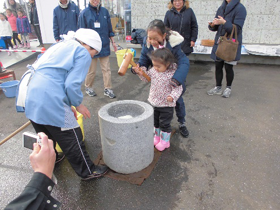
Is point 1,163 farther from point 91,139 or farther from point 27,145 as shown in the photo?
point 27,145

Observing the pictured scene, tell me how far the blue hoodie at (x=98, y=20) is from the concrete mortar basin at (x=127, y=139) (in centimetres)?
219

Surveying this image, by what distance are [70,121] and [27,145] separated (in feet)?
2.17

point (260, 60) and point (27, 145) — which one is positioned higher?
point (27, 145)

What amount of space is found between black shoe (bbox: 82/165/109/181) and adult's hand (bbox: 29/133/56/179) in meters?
1.34

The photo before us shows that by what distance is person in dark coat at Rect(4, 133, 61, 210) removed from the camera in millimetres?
902

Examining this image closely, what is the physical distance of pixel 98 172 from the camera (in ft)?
7.57

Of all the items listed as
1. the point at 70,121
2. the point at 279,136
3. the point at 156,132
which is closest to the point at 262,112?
the point at 279,136

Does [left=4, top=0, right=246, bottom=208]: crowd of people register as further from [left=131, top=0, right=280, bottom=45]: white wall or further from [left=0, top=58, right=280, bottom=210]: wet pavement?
[left=131, top=0, right=280, bottom=45]: white wall

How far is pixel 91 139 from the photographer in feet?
10.1

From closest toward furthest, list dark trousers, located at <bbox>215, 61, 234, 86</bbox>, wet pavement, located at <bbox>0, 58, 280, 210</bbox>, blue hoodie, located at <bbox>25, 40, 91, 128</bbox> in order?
blue hoodie, located at <bbox>25, 40, 91, 128</bbox>
wet pavement, located at <bbox>0, 58, 280, 210</bbox>
dark trousers, located at <bbox>215, 61, 234, 86</bbox>

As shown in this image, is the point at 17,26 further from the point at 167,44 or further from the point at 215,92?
the point at 167,44

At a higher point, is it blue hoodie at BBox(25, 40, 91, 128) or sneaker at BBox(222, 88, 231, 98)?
blue hoodie at BBox(25, 40, 91, 128)

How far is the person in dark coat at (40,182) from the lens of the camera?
902 millimetres

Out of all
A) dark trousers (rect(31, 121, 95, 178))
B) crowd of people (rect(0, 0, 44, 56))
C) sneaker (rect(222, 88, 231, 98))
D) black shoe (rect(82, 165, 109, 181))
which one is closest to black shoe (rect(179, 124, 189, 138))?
black shoe (rect(82, 165, 109, 181))
